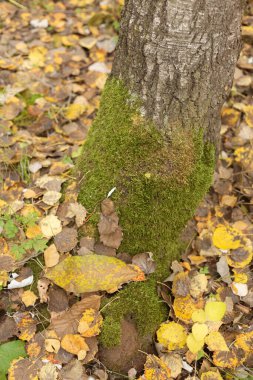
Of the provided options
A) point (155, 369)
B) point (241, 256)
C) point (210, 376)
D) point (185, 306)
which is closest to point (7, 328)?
point (155, 369)

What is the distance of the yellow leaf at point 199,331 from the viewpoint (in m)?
2.03

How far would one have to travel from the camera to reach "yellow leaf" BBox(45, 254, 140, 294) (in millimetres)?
2002

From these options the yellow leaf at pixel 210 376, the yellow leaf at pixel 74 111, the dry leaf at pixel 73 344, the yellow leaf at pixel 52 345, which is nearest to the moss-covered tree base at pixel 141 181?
the dry leaf at pixel 73 344

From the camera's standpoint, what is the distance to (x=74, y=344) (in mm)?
1949

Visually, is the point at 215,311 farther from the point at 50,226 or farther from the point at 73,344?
the point at 50,226

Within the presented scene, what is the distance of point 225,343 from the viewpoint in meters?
2.03

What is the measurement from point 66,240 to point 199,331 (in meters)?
0.85

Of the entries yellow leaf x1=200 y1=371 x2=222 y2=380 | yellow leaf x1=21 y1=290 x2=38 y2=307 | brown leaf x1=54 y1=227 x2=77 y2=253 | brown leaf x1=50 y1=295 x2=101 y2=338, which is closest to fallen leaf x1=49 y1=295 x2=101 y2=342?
brown leaf x1=50 y1=295 x2=101 y2=338

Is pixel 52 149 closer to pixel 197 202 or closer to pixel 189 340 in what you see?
pixel 197 202

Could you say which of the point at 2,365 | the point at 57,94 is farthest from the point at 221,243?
the point at 57,94

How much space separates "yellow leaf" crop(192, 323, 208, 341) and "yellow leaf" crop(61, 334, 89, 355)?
1.84 ft

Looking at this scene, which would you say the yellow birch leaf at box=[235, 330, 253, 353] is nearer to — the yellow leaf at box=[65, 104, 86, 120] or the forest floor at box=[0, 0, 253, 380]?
the forest floor at box=[0, 0, 253, 380]

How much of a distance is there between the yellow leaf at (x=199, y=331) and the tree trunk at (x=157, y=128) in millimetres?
201

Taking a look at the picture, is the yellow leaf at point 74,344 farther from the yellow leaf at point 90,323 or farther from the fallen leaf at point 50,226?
the fallen leaf at point 50,226
